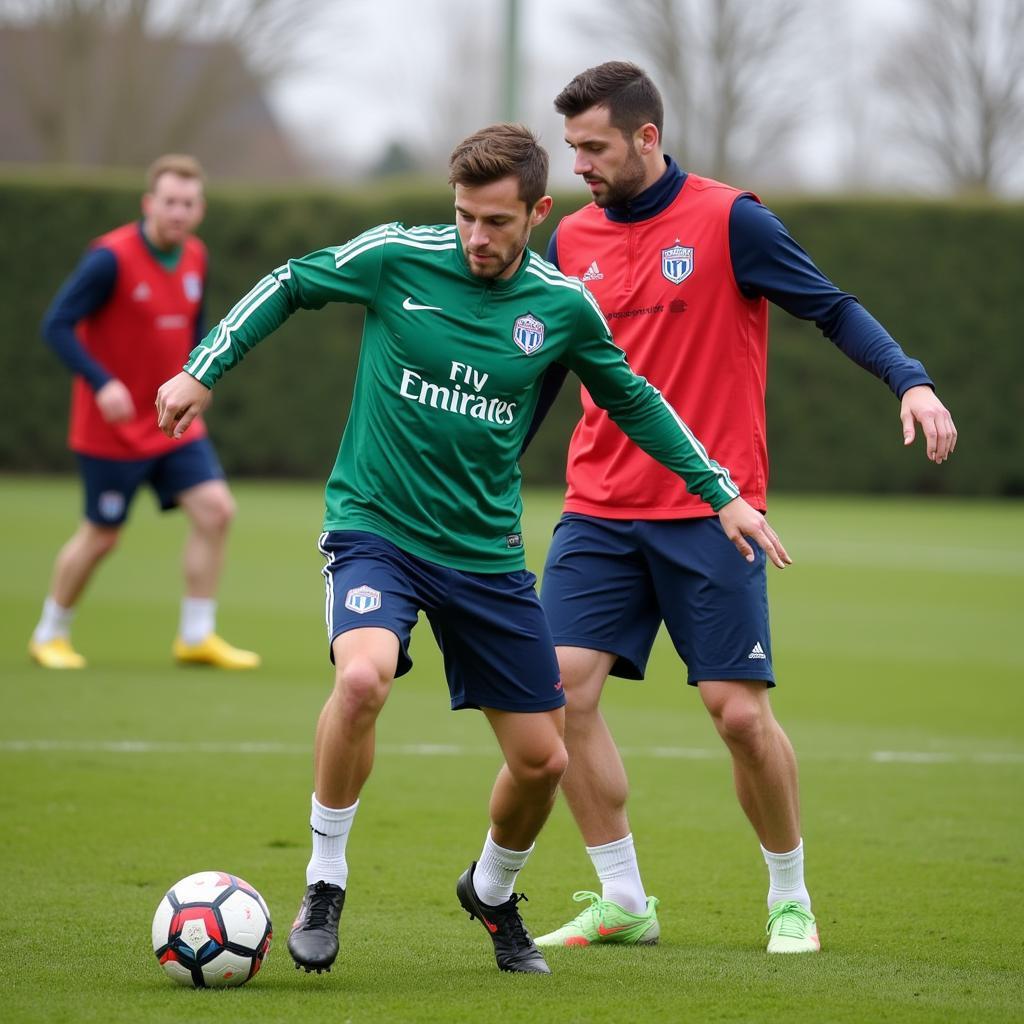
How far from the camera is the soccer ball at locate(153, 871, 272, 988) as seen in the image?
4270 mm

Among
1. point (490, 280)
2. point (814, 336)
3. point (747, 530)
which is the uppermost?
point (814, 336)

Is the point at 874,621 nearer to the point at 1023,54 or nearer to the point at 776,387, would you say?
the point at 776,387

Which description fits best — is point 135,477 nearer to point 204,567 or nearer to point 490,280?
point 204,567

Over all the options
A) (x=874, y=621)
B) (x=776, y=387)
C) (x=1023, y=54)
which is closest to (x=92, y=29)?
(x=776, y=387)

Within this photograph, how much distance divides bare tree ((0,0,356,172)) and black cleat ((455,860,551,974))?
33.2m

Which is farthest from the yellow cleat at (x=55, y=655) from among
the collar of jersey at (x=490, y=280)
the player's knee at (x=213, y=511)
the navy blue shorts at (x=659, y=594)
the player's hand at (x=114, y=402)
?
the collar of jersey at (x=490, y=280)

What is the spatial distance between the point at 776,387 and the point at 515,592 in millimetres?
21345

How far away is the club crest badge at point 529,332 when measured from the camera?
4.61 m

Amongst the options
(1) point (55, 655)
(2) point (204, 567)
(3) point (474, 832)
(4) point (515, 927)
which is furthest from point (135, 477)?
(4) point (515, 927)

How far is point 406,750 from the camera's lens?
8109mm

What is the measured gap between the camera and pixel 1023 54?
43.2 m

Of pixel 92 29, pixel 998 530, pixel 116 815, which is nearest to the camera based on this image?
pixel 116 815

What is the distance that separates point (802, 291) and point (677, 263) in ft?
1.30

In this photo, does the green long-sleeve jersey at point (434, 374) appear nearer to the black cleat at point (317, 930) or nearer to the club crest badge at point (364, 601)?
the club crest badge at point (364, 601)
